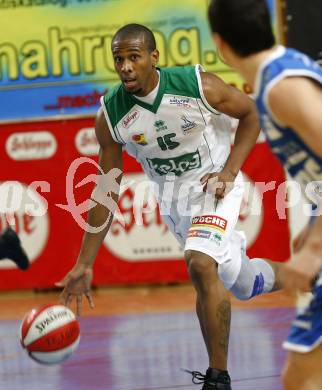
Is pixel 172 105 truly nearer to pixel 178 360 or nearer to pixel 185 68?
pixel 185 68

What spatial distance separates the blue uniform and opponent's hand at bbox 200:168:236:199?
2525 millimetres

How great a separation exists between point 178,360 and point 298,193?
373cm

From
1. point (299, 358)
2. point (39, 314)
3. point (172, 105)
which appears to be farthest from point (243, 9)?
point (172, 105)

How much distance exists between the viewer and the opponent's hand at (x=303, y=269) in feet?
11.2

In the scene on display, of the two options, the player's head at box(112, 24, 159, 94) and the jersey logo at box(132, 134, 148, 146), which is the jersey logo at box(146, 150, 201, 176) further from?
the player's head at box(112, 24, 159, 94)

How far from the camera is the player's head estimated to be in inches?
248

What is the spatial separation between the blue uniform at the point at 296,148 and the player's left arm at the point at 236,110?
258 cm

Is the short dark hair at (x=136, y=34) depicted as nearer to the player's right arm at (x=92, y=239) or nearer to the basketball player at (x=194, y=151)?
the basketball player at (x=194, y=151)

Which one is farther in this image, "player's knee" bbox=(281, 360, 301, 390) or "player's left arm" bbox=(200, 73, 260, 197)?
"player's left arm" bbox=(200, 73, 260, 197)

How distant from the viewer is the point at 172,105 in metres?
6.48

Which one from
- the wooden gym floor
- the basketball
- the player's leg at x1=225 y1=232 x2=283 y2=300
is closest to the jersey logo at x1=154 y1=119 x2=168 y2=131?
the player's leg at x1=225 y1=232 x2=283 y2=300

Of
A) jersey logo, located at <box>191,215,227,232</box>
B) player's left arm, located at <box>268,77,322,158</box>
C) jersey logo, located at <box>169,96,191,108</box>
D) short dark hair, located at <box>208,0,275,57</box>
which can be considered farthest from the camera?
jersey logo, located at <box>169,96,191,108</box>

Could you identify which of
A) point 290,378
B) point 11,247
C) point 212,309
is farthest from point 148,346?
point 290,378

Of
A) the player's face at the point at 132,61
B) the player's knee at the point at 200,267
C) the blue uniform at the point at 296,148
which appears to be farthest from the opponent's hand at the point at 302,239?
the player's face at the point at 132,61
